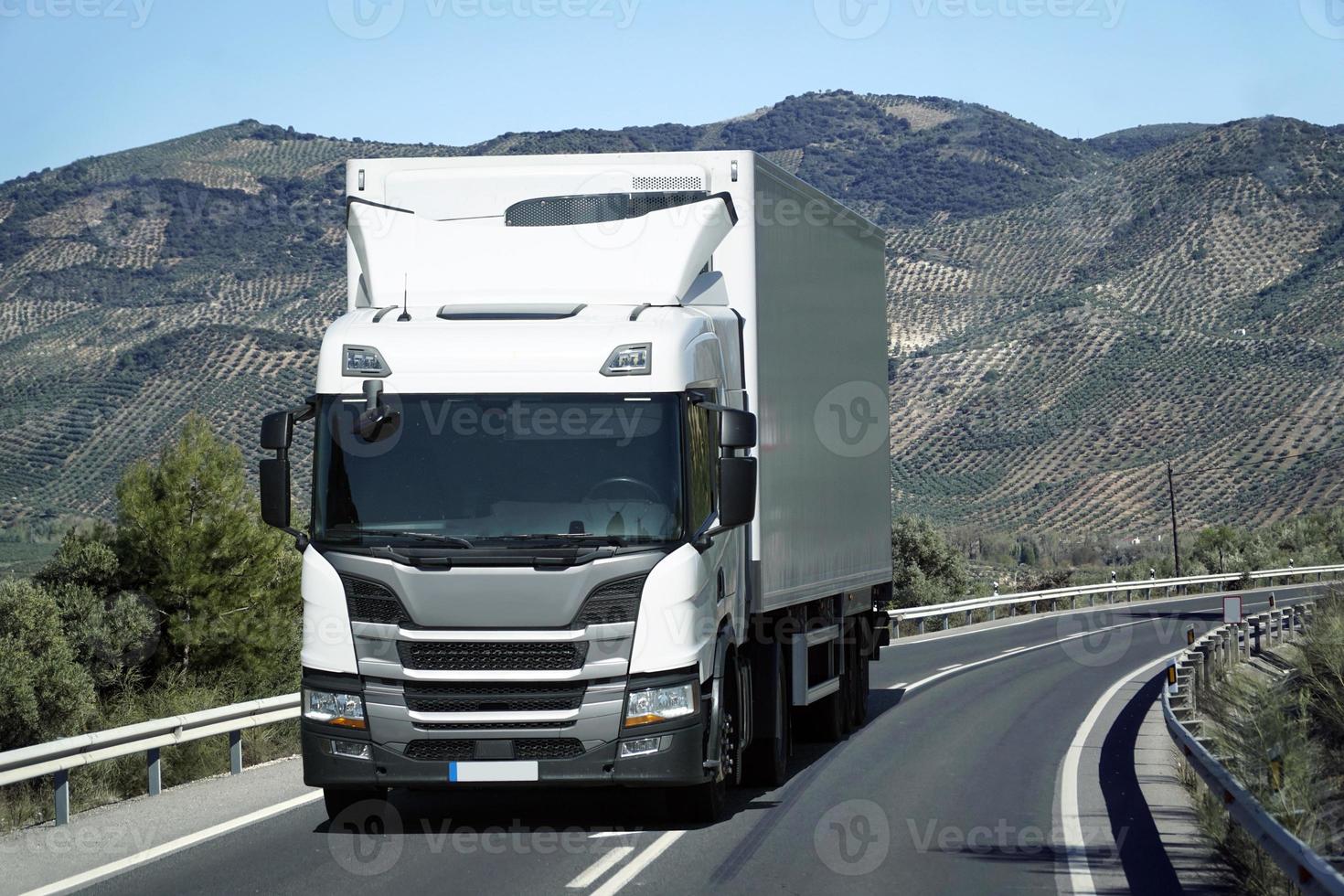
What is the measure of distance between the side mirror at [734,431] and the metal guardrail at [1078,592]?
2175cm

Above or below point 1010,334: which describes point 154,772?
below

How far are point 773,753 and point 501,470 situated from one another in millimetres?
3780

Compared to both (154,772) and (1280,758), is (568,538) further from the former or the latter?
(1280,758)

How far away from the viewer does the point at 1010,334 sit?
366ft

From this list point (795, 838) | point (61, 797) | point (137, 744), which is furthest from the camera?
point (137, 744)

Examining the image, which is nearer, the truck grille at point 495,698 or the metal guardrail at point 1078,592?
the truck grille at point 495,698

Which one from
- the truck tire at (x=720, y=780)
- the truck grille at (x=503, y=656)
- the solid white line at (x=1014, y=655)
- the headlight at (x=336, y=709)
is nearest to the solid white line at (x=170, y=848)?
the headlight at (x=336, y=709)

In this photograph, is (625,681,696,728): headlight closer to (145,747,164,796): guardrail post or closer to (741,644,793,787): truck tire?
(741,644,793,787): truck tire

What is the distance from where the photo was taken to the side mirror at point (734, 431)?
383 inches

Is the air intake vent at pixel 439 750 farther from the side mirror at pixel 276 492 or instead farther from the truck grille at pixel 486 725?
the side mirror at pixel 276 492

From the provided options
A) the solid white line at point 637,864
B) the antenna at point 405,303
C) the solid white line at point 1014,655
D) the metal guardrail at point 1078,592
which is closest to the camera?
the solid white line at point 637,864

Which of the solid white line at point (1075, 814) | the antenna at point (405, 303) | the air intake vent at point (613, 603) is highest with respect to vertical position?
the antenna at point (405, 303)

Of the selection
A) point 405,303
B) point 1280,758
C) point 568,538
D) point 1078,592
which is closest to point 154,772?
point 405,303

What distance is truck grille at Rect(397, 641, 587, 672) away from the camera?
9.25 metres
